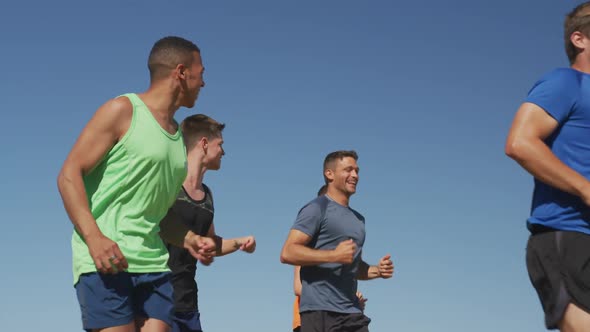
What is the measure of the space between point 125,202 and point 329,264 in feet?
13.0

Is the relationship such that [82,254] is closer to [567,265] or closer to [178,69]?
[178,69]

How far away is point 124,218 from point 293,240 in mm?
3886

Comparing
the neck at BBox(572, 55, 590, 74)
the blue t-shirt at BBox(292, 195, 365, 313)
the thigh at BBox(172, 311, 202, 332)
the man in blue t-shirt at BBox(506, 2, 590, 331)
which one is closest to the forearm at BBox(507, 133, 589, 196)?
the man in blue t-shirt at BBox(506, 2, 590, 331)

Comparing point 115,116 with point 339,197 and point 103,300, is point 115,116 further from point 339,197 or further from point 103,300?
point 339,197

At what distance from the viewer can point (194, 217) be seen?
6.84m

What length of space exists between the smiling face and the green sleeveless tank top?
4473 mm

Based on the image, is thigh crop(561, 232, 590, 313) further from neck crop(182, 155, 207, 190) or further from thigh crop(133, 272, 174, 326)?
neck crop(182, 155, 207, 190)

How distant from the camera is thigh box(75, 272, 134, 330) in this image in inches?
169

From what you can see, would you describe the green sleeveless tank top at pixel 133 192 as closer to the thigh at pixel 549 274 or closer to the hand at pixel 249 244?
the hand at pixel 249 244

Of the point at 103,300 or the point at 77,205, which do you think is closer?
the point at 77,205

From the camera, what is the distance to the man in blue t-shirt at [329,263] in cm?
799

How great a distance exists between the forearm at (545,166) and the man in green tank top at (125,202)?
193 centimetres

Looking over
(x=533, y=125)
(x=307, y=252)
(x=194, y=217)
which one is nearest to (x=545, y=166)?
(x=533, y=125)

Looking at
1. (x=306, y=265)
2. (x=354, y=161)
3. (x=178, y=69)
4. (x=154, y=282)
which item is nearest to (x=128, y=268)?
(x=154, y=282)
